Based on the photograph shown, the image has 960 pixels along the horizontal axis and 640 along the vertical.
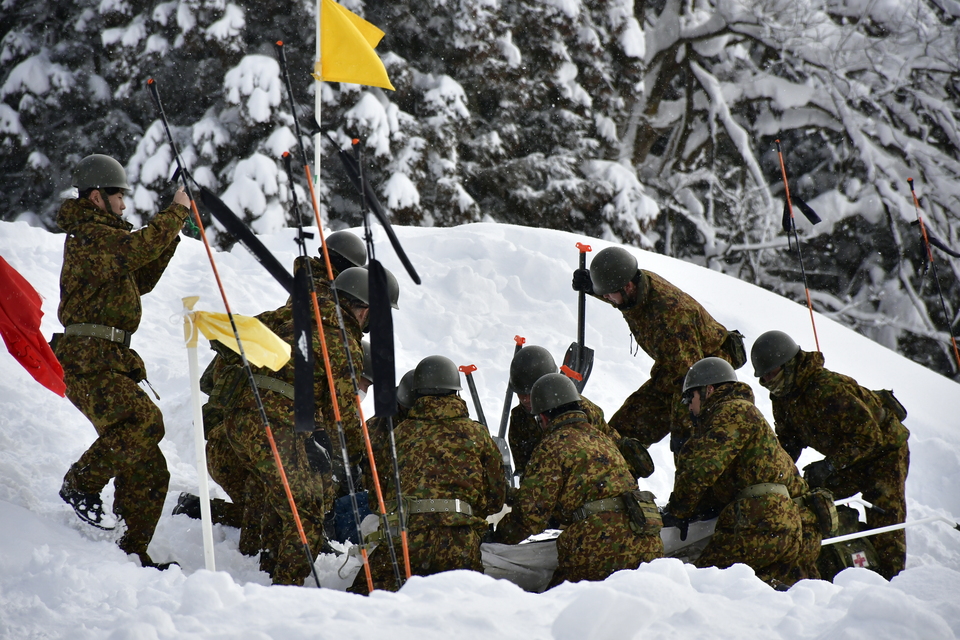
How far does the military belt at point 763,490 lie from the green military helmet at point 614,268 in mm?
1892

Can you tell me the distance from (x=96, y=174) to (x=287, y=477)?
1.89 metres

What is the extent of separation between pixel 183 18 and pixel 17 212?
16.0 feet

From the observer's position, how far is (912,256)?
20.0 metres

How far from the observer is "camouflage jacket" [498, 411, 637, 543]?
13.9ft

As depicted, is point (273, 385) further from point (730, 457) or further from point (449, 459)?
point (730, 457)

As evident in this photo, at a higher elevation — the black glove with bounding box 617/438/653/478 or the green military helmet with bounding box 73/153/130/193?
the green military helmet with bounding box 73/153/130/193

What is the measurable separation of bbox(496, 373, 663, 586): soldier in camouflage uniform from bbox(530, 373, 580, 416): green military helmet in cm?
17

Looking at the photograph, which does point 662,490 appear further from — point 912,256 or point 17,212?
point 912,256

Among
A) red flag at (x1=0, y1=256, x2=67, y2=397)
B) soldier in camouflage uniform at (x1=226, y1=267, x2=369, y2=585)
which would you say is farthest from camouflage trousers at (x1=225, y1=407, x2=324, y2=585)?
red flag at (x1=0, y1=256, x2=67, y2=397)

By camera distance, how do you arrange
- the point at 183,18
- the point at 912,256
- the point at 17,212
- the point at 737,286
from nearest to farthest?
the point at 737,286 → the point at 183,18 → the point at 17,212 → the point at 912,256

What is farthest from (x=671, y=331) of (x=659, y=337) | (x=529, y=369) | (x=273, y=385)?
(x=273, y=385)

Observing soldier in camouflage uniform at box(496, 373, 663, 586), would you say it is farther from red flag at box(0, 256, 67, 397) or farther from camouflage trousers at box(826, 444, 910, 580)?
red flag at box(0, 256, 67, 397)

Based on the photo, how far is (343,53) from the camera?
6973 millimetres

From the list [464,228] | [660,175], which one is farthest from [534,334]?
[660,175]
